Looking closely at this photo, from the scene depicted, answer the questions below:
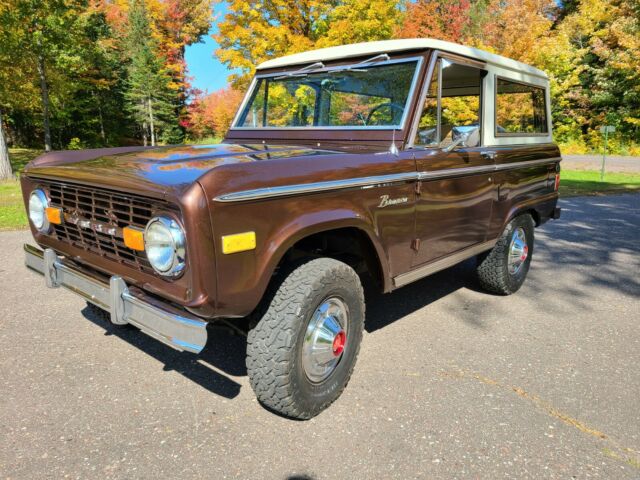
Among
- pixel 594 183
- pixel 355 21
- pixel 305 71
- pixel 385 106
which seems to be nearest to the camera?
pixel 385 106

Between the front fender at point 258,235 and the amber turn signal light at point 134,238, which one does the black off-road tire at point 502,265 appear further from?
the amber turn signal light at point 134,238

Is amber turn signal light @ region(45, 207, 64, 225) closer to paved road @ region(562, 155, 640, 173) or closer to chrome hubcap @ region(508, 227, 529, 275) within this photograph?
chrome hubcap @ region(508, 227, 529, 275)

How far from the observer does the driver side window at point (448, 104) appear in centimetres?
307

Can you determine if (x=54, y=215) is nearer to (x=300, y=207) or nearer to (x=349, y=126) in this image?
(x=300, y=207)

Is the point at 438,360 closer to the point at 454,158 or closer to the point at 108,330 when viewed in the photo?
the point at 454,158

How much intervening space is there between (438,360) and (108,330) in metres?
2.44

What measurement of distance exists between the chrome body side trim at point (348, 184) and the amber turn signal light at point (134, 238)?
475 mm

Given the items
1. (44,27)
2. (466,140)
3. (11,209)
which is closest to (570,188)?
(466,140)

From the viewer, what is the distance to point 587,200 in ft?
35.4

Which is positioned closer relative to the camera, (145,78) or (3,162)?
(3,162)

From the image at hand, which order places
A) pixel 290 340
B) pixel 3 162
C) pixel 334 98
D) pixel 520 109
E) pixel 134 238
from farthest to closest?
pixel 3 162 < pixel 520 109 < pixel 334 98 < pixel 290 340 < pixel 134 238

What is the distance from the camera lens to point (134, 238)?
214 cm

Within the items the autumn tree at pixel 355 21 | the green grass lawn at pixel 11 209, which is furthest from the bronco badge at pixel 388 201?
the autumn tree at pixel 355 21

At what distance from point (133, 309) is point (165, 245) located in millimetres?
400
